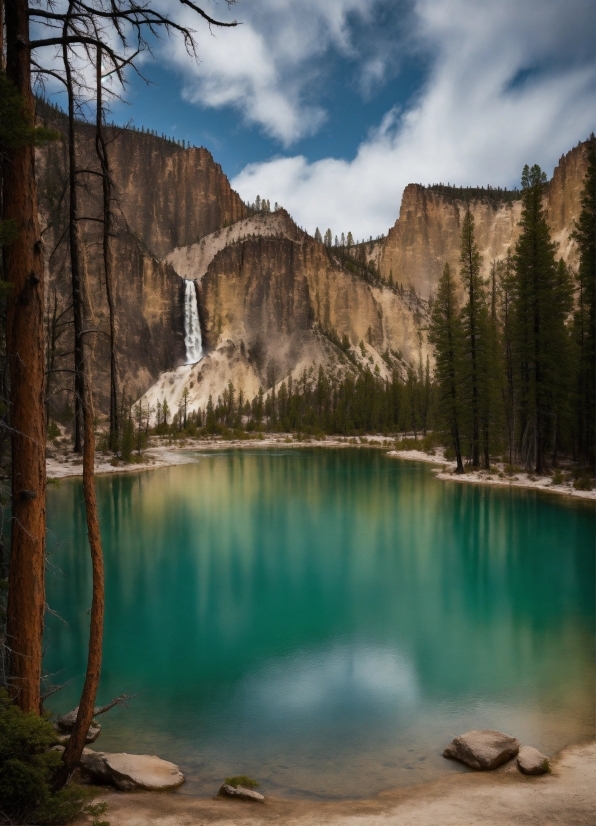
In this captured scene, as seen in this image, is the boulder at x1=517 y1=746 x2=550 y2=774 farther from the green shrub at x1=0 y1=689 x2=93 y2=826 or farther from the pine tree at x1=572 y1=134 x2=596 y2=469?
the pine tree at x1=572 y1=134 x2=596 y2=469

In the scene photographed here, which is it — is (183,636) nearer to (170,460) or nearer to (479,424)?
(479,424)

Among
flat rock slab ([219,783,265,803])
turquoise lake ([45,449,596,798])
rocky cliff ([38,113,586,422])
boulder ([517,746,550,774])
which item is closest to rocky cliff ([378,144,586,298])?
rocky cliff ([38,113,586,422])

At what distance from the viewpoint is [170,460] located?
47562 millimetres

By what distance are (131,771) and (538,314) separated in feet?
101

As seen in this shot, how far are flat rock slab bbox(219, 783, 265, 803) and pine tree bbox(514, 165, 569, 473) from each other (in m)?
28.3

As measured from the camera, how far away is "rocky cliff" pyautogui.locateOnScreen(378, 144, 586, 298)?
120938 mm

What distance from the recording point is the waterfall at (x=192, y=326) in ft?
328

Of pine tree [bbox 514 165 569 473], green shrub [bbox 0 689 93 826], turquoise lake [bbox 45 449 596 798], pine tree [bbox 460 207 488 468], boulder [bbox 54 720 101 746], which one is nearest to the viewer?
green shrub [bbox 0 689 93 826]

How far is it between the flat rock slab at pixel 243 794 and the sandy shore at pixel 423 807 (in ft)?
0.37

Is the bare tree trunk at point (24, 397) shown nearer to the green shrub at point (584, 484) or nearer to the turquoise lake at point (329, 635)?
the turquoise lake at point (329, 635)

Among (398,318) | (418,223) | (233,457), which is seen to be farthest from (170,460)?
(418,223)

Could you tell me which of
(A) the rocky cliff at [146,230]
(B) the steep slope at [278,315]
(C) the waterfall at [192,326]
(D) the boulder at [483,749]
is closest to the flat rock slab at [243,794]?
(D) the boulder at [483,749]

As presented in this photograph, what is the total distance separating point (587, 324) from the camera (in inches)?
1296

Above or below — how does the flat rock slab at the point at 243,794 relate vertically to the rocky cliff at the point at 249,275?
below
